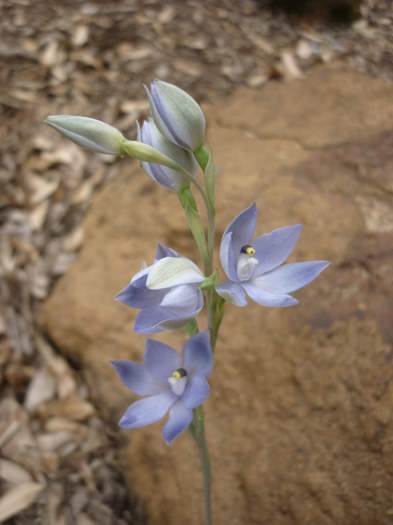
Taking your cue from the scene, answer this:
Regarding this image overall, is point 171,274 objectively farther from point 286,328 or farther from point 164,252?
point 286,328

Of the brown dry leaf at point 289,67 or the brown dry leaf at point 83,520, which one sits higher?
the brown dry leaf at point 289,67

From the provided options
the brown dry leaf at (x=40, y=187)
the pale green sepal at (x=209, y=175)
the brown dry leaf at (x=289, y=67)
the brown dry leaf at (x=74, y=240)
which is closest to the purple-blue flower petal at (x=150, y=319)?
the pale green sepal at (x=209, y=175)

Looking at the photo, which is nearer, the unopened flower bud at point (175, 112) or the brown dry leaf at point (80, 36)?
the unopened flower bud at point (175, 112)

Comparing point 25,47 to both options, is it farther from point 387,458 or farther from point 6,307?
point 387,458

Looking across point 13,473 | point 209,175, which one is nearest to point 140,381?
point 209,175

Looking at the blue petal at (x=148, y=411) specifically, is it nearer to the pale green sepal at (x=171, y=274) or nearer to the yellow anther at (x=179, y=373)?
the yellow anther at (x=179, y=373)

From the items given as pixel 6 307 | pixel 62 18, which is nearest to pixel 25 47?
pixel 62 18
